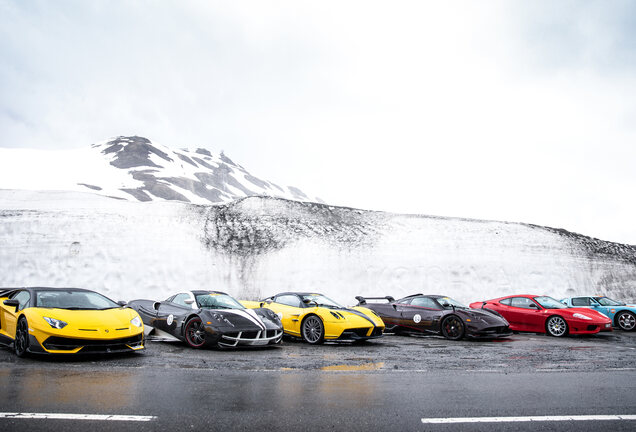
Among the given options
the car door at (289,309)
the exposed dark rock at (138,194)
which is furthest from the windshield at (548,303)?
the exposed dark rock at (138,194)

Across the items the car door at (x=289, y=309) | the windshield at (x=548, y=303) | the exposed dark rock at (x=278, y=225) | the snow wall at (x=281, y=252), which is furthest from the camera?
the exposed dark rock at (x=278, y=225)

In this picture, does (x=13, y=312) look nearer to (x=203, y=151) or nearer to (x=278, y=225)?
(x=278, y=225)

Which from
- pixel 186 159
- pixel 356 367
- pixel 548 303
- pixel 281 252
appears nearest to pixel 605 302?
pixel 548 303

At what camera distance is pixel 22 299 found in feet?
27.1

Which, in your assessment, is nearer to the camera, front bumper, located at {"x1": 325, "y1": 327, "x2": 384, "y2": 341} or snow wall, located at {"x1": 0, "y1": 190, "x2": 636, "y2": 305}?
front bumper, located at {"x1": 325, "y1": 327, "x2": 384, "y2": 341}

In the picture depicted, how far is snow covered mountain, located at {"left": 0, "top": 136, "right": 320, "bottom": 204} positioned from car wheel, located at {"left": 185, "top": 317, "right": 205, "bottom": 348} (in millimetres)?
70632

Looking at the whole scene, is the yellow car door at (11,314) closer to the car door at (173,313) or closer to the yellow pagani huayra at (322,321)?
the car door at (173,313)

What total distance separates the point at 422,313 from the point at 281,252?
10533 mm

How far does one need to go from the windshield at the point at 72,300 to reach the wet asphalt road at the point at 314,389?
3.20 feet

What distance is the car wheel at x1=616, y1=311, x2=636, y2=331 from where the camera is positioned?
15039 mm

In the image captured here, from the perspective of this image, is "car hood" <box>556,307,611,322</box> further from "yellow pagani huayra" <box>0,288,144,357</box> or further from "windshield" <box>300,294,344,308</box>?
"yellow pagani huayra" <box>0,288,144,357</box>

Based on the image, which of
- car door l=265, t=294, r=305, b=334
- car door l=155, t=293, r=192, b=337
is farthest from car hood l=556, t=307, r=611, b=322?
car door l=155, t=293, r=192, b=337

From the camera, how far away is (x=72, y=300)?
8.27 m

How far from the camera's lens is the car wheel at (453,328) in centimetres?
1206
